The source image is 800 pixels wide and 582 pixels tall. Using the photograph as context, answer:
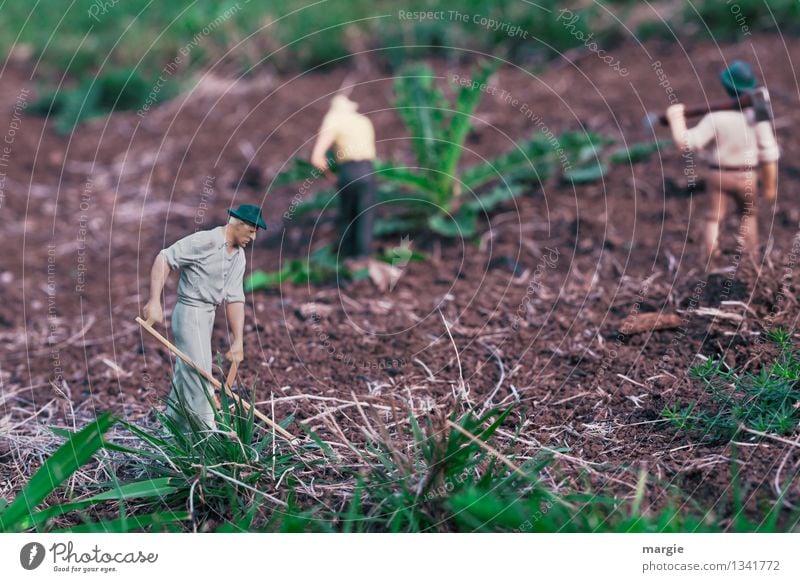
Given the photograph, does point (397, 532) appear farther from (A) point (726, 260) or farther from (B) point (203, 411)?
(A) point (726, 260)

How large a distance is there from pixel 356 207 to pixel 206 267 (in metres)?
1.78

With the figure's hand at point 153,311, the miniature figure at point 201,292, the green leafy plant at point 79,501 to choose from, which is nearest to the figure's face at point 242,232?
the miniature figure at point 201,292

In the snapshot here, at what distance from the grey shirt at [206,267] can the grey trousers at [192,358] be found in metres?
0.04

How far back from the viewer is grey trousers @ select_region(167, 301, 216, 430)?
9.87 feet

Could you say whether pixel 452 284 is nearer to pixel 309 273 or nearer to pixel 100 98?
pixel 309 273

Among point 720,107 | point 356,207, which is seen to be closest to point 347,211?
point 356,207

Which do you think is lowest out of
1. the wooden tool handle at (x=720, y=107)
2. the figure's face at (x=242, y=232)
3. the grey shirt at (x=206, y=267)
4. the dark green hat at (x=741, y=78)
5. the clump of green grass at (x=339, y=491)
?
the clump of green grass at (x=339, y=491)

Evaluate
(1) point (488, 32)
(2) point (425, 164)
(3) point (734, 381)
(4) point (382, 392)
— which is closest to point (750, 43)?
(1) point (488, 32)

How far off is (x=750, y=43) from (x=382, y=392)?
471 cm

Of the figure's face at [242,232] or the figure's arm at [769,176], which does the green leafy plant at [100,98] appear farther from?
the figure's arm at [769,176]

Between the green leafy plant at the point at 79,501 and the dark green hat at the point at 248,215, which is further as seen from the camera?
the dark green hat at the point at 248,215

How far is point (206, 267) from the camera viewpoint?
2.96m

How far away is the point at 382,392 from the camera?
144 inches
